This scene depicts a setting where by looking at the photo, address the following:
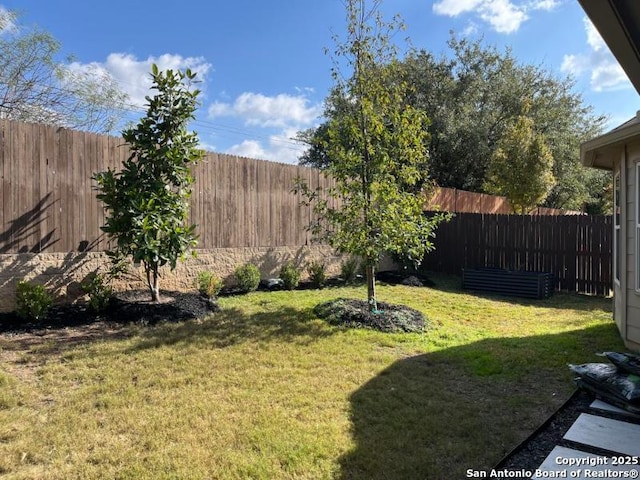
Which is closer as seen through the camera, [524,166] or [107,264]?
[107,264]

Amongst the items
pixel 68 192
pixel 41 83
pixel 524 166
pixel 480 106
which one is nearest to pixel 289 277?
pixel 68 192

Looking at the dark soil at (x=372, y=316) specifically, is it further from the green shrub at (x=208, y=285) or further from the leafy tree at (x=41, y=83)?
the leafy tree at (x=41, y=83)

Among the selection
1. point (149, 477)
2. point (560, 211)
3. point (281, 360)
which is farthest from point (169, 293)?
point (560, 211)

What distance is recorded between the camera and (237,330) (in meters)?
5.38

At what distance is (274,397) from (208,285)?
364 centimetres

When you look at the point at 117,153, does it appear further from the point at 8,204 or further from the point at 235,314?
the point at 235,314

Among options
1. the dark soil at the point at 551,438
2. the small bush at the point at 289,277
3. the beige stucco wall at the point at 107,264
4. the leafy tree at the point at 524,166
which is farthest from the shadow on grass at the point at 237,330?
the leafy tree at the point at 524,166

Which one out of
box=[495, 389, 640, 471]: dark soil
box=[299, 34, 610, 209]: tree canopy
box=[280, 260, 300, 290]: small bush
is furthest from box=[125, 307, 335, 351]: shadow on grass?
box=[299, 34, 610, 209]: tree canopy

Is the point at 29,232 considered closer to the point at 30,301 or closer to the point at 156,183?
the point at 30,301

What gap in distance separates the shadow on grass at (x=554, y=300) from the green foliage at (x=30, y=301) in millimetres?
7358

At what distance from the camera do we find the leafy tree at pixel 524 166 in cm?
1301

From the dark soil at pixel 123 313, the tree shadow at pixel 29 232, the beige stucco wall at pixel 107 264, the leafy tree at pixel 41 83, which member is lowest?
the dark soil at pixel 123 313

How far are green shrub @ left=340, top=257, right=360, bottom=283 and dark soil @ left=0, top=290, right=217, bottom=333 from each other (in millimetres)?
3598

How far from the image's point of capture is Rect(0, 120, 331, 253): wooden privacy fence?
538 cm
